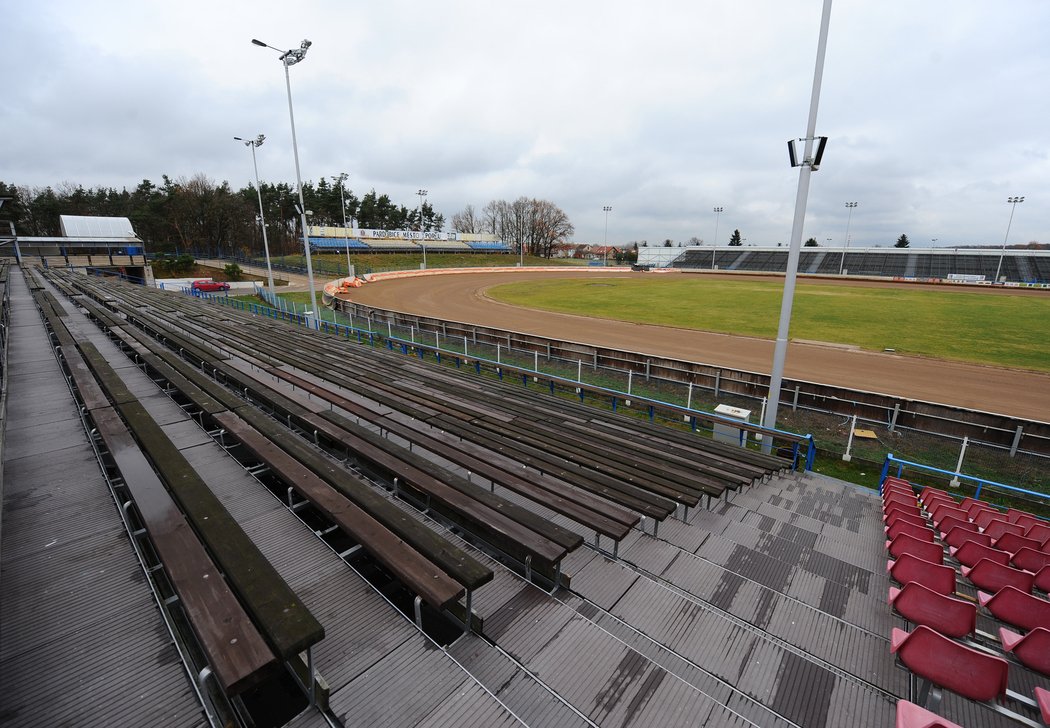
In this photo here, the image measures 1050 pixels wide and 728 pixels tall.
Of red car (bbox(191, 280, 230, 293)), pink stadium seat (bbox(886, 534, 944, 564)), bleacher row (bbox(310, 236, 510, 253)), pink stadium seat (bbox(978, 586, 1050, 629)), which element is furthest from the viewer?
bleacher row (bbox(310, 236, 510, 253))

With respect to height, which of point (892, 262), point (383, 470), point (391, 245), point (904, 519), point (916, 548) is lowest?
point (904, 519)

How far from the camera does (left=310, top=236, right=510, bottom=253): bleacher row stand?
79.1 m

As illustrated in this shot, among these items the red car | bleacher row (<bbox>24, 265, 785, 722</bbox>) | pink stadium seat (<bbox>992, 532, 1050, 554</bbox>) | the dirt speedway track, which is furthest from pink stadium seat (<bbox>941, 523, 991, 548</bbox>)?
the red car

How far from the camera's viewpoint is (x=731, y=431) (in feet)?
36.6

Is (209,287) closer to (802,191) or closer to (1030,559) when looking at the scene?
(802,191)

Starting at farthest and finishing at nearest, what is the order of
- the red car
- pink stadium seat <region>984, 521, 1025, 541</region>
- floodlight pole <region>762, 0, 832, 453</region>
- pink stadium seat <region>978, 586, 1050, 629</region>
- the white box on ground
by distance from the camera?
the red car, the white box on ground, floodlight pole <region>762, 0, 832, 453</region>, pink stadium seat <region>984, 521, 1025, 541</region>, pink stadium seat <region>978, 586, 1050, 629</region>

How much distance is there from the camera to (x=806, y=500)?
807 centimetres

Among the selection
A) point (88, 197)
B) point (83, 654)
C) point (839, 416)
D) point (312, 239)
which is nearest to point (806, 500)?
point (839, 416)

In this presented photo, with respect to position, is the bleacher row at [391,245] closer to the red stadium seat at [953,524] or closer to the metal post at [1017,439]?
the metal post at [1017,439]

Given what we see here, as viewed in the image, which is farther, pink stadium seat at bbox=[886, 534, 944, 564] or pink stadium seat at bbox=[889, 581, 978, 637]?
pink stadium seat at bbox=[886, 534, 944, 564]

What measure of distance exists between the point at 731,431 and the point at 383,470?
8744mm

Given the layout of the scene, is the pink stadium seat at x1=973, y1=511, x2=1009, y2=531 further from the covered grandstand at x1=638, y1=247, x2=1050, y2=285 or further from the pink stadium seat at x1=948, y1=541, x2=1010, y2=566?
the covered grandstand at x1=638, y1=247, x2=1050, y2=285

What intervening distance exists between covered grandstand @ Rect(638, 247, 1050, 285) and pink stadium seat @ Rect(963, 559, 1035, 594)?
9330cm

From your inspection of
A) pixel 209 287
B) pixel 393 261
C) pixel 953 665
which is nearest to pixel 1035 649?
pixel 953 665
